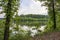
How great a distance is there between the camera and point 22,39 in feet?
42.5

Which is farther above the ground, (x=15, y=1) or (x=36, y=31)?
(x=15, y=1)

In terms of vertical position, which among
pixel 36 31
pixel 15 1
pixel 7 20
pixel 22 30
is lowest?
pixel 36 31

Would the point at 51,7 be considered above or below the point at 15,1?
below

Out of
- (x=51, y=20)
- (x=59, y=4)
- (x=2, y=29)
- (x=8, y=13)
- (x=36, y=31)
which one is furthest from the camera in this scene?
(x=51, y=20)

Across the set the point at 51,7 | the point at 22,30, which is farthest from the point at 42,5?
the point at 22,30

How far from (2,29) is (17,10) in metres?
1.73

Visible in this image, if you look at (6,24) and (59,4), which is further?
(59,4)

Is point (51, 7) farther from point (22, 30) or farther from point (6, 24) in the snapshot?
point (6, 24)

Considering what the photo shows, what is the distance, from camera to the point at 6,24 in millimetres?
11805

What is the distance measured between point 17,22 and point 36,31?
4953mm

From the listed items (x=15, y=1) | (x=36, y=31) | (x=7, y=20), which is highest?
(x=15, y=1)

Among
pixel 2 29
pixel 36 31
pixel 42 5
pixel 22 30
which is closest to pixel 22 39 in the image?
pixel 22 30

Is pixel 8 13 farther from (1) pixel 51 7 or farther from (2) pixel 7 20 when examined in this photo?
(1) pixel 51 7

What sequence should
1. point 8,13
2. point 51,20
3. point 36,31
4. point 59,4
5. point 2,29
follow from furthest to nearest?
point 51,20, point 59,4, point 36,31, point 2,29, point 8,13
